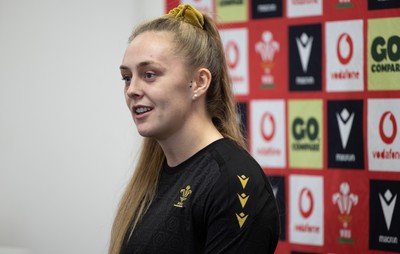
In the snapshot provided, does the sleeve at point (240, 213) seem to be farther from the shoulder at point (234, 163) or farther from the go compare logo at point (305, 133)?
the go compare logo at point (305, 133)

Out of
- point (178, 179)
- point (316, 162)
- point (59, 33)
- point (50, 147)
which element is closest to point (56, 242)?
point (50, 147)

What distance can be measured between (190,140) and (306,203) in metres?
0.76

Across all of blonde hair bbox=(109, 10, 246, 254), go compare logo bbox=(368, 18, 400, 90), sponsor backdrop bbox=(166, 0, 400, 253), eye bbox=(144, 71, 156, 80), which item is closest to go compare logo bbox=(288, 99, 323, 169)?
sponsor backdrop bbox=(166, 0, 400, 253)

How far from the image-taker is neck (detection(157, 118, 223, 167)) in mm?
1507

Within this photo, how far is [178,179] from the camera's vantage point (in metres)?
1.51

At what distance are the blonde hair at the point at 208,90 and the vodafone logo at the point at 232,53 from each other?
665 mm

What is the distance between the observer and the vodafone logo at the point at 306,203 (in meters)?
2.12

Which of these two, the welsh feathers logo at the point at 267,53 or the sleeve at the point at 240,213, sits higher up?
the welsh feathers logo at the point at 267,53

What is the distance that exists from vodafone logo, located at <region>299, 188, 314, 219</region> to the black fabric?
27.5 inches

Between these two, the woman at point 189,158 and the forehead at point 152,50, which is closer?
the woman at point 189,158

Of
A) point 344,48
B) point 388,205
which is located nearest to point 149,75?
point 344,48

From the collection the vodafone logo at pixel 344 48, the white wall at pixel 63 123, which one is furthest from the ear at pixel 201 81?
the white wall at pixel 63 123

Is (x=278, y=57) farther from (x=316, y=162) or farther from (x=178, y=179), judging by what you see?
(x=178, y=179)

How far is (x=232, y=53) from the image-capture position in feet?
7.48
